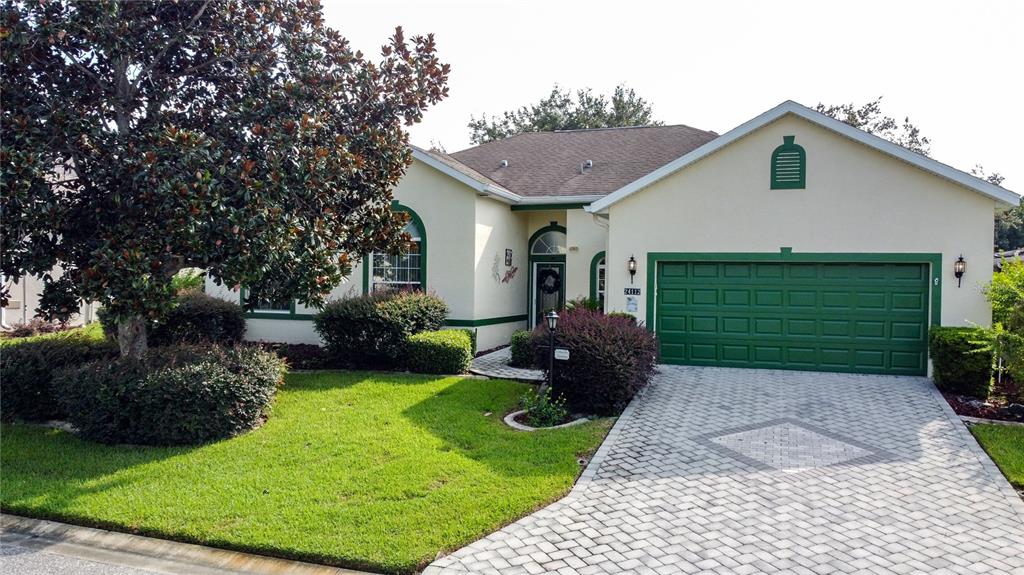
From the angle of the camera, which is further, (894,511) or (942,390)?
(942,390)

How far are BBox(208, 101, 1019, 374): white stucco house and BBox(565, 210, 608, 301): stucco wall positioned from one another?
70cm

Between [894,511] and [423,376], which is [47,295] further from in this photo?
[894,511]

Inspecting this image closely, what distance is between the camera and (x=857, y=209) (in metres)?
11.4

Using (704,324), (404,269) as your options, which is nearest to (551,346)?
(704,324)

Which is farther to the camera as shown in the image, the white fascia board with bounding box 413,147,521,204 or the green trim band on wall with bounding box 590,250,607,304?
the green trim band on wall with bounding box 590,250,607,304

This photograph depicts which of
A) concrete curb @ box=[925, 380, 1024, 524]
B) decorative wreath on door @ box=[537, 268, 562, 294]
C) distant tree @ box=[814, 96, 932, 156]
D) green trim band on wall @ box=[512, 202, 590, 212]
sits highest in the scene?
distant tree @ box=[814, 96, 932, 156]

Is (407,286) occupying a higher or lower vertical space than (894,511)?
higher

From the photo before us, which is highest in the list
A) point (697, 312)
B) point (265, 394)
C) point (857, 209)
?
point (857, 209)

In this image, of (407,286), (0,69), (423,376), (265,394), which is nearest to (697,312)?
(423,376)

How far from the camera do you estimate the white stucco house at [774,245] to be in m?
11.0

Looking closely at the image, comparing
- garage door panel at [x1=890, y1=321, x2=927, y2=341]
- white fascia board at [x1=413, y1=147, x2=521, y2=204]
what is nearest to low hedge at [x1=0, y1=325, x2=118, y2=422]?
white fascia board at [x1=413, y1=147, x2=521, y2=204]

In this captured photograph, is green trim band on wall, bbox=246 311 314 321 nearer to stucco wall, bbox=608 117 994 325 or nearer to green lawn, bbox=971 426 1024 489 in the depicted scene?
stucco wall, bbox=608 117 994 325

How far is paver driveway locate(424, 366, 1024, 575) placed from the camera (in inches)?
185

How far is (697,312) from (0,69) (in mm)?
11328
